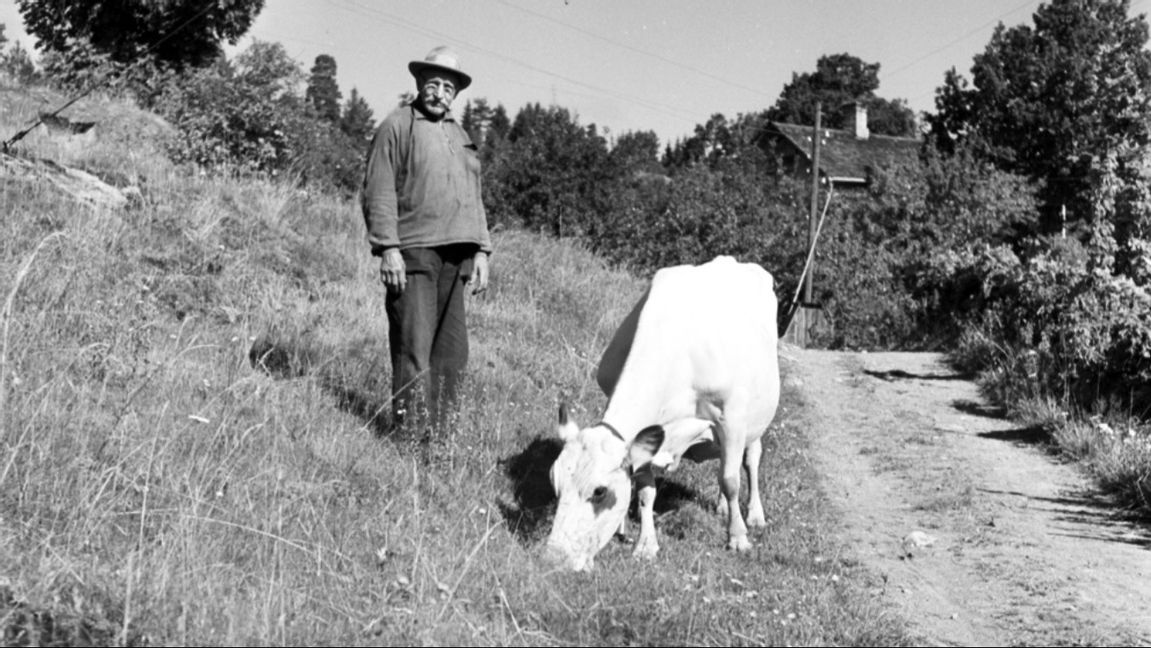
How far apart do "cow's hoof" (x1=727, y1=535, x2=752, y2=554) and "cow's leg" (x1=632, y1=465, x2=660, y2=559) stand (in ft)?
1.40

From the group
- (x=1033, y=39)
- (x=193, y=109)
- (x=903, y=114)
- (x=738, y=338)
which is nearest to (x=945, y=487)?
(x=738, y=338)

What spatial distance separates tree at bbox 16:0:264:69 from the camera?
28791mm

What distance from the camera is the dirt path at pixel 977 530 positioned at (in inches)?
208

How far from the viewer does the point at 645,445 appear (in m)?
5.55

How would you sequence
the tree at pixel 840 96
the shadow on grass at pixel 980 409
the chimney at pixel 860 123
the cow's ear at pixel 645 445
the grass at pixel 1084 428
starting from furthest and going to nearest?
the tree at pixel 840 96 < the chimney at pixel 860 123 < the shadow on grass at pixel 980 409 < the grass at pixel 1084 428 < the cow's ear at pixel 645 445

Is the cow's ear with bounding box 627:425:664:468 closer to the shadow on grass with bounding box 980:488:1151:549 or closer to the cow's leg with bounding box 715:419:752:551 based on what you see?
the cow's leg with bounding box 715:419:752:551

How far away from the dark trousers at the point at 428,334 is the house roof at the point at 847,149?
43.5 meters

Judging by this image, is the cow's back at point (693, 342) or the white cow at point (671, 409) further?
the cow's back at point (693, 342)

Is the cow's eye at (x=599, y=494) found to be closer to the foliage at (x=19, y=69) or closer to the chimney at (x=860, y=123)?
the foliage at (x=19, y=69)

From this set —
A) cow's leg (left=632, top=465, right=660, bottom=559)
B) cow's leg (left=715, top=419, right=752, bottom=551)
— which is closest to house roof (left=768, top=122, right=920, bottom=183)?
cow's leg (left=715, top=419, right=752, bottom=551)

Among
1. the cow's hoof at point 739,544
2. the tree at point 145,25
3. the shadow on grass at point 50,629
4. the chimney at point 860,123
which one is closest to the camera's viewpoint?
the shadow on grass at point 50,629

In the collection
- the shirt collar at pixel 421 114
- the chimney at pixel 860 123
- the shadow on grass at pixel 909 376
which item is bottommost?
the shadow on grass at pixel 909 376

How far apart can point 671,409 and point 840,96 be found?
237 feet

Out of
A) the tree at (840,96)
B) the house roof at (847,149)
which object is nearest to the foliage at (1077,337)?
the house roof at (847,149)
